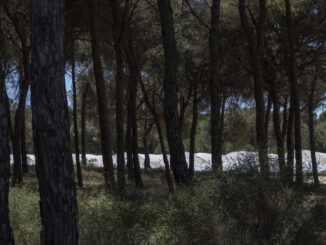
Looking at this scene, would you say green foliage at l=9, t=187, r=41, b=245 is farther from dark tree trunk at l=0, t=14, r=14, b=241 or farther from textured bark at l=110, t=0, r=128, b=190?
textured bark at l=110, t=0, r=128, b=190

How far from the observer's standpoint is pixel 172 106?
25.8ft

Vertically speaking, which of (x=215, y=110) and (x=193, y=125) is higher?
(x=193, y=125)

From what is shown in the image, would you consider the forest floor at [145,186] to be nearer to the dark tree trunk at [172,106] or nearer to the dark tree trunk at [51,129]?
the dark tree trunk at [172,106]

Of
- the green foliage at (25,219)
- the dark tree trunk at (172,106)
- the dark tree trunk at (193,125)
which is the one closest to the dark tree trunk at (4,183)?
the green foliage at (25,219)

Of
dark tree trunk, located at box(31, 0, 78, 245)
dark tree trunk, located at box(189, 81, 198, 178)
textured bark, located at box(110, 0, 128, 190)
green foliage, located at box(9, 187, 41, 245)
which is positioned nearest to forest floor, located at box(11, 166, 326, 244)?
green foliage, located at box(9, 187, 41, 245)

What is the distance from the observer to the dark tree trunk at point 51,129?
405 centimetres

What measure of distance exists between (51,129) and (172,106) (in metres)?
4.07

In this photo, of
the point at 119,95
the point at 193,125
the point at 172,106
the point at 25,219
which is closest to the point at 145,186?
the point at 193,125

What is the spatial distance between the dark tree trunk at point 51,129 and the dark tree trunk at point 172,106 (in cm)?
362

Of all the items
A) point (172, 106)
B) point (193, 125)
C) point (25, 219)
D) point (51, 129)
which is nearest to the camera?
point (51, 129)

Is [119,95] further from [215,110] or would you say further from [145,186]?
[145,186]

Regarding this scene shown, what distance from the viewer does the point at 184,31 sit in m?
15.4

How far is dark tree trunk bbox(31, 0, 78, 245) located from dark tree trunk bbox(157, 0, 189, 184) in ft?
11.9

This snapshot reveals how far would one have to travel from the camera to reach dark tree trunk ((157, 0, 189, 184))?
7.64 meters
